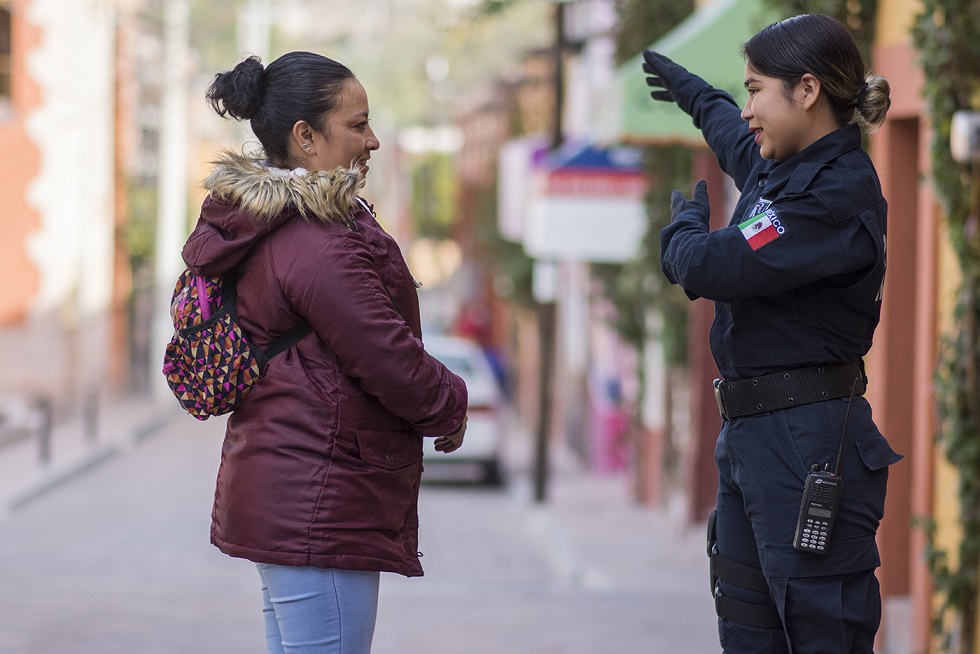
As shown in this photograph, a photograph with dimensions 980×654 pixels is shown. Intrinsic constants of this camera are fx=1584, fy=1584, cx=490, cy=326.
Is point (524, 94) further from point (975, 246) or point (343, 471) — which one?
point (343, 471)

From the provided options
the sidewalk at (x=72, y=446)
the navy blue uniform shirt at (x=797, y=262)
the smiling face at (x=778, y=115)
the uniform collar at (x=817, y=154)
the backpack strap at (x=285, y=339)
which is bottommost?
the sidewalk at (x=72, y=446)

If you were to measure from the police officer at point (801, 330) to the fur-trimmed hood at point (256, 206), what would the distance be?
704 millimetres

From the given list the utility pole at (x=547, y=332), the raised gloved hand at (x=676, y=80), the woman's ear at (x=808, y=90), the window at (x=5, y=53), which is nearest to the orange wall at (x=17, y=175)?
the window at (x=5, y=53)

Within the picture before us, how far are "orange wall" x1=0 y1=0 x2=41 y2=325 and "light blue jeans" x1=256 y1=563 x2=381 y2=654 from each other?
2388cm

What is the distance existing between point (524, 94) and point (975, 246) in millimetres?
26232

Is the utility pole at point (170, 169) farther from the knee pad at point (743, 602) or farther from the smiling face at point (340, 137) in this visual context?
the knee pad at point (743, 602)

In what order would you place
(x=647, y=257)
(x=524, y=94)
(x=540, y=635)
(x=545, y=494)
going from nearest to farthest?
1. (x=540, y=635)
2. (x=647, y=257)
3. (x=545, y=494)
4. (x=524, y=94)

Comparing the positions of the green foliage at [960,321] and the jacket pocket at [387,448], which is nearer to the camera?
the jacket pocket at [387,448]

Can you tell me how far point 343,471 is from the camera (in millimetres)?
3211

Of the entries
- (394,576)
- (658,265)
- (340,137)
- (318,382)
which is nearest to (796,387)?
(318,382)

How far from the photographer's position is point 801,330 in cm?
327

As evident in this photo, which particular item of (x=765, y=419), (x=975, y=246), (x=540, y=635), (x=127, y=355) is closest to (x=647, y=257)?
(x=540, y=635)

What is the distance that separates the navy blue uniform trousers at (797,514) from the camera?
10.6 feet

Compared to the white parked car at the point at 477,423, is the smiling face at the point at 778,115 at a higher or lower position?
higher
